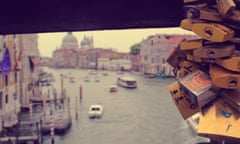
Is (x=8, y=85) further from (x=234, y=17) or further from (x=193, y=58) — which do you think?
(x=234, y=17)

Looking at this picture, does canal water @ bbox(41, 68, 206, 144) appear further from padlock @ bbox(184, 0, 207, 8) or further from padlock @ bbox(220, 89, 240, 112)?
padlock @ bbox(220, 89, 240, 112)

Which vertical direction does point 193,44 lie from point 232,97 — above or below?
above

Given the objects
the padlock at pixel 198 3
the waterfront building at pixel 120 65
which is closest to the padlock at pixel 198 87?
the padlock at pixel 198 3

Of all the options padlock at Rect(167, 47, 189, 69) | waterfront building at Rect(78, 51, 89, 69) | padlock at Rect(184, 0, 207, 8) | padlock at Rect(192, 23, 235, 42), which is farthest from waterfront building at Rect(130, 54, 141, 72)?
padlock at Rect(192, 23, 235, 42)

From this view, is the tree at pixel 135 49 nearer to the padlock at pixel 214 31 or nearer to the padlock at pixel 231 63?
the padlock at pixel 214 31

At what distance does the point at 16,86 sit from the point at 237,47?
4212cm

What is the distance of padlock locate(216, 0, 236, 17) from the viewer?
11.5 feet

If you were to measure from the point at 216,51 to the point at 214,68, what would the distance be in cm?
17

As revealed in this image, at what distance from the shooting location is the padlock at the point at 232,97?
11.3 feet

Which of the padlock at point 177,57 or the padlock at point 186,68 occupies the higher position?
the padlock at point 177,57

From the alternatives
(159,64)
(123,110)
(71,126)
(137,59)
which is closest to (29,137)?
(71,126)

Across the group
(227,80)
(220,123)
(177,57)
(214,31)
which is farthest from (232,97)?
(177,57)

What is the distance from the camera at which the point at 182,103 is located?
14.1 feet

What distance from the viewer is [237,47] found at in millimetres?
3820
